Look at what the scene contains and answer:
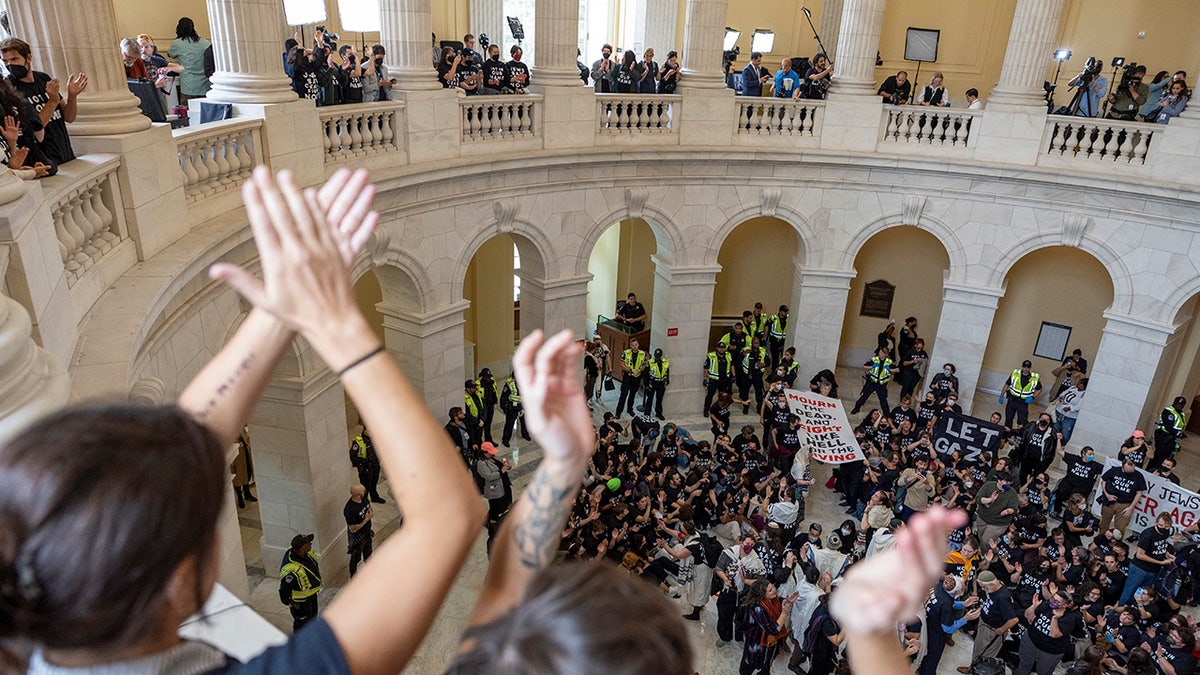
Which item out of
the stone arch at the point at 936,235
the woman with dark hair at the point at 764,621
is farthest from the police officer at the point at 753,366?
the woman with dark hair at the point at 764,621

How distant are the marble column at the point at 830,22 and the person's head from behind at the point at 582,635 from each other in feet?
70.5

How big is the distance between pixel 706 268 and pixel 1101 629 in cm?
982

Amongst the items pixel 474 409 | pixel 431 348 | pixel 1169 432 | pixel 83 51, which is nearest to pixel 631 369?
pixel 474 409

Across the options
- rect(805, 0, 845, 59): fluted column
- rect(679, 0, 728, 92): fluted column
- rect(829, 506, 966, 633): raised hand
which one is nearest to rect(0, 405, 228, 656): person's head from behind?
rect(829, 506, 966, 633): raised hand

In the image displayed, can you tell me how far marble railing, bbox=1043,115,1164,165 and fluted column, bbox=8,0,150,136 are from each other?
15635 millimetres

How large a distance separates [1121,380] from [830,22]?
10.9 m

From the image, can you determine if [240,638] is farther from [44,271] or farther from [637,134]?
[637,134]

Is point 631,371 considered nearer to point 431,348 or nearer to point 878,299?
point 431,348

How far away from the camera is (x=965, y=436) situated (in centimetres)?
1444

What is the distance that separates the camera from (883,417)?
50.3 feet

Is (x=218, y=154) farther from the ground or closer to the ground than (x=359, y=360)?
closer to the ground

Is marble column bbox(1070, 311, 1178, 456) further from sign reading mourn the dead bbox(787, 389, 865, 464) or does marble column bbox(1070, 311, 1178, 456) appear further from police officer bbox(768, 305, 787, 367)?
police officer bbox(768, 305, 787, 367)

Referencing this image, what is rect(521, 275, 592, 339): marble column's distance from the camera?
1634 cm

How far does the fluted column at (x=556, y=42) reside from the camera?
14.7 m
